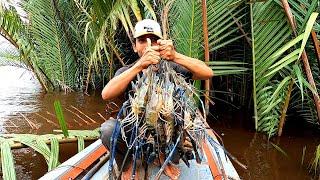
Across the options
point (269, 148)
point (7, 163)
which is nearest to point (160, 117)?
point (7, 163)

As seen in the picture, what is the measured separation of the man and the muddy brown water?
1692mm

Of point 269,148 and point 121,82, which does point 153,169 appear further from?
point 269,148

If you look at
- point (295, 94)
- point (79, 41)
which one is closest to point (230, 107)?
point (295, 94)

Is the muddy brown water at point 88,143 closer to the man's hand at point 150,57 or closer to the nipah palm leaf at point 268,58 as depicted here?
the nipah palm leaf at point 268,58

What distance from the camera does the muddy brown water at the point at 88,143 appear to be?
4234 mm

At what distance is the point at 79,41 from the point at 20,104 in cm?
147

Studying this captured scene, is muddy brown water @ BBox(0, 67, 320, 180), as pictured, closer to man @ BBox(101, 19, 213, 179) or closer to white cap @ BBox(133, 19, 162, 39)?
man @ BBox(101, 19, 213, 179)

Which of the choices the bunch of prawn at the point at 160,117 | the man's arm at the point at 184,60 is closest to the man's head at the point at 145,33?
the man's arm at the point at 184,60

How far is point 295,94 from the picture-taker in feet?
16.8

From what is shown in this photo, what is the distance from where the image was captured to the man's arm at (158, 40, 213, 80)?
238cm

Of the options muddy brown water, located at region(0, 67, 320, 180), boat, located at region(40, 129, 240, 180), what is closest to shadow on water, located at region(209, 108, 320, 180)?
muddy brown water, located at region(0, 67, 320, 180)

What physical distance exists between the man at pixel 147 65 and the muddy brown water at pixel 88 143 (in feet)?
5.55

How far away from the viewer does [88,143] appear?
15.3 feet

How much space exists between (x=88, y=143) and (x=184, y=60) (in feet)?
7.77
